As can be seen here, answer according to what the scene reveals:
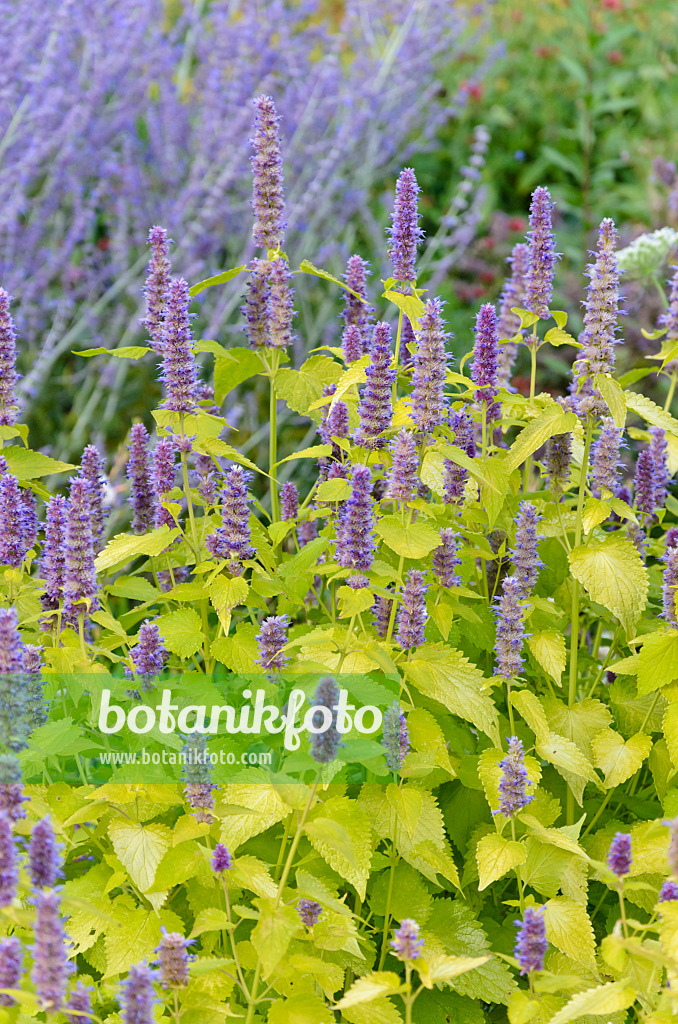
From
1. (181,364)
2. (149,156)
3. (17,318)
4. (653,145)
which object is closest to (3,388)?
(181,364)

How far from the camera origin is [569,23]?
27.9 ft

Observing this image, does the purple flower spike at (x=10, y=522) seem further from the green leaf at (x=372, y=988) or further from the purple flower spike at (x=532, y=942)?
the purple flower spike at (x=532, y=942)

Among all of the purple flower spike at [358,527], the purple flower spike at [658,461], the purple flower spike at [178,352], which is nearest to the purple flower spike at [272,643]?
the purple flower spike at [358,527]

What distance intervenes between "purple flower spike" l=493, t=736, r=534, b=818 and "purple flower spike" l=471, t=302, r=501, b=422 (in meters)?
0.78

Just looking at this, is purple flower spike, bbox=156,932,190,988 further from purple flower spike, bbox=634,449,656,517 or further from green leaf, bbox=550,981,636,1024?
purple flower spike, bbox=634,449,656,517

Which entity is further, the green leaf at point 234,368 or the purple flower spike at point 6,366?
the green leaf at point 234,368

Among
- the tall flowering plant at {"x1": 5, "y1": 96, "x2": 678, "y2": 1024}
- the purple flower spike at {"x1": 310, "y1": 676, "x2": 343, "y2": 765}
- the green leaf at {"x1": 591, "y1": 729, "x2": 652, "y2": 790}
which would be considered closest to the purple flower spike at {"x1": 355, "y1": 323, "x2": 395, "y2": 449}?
the tall flowering plant at {"x1": 5, "y1": 96, "x2": 678, "y2": 1024}

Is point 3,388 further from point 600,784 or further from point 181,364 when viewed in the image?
point 600,784

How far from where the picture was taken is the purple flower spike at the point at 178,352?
2.06m

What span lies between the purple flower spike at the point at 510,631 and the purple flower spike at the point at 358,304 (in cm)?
64

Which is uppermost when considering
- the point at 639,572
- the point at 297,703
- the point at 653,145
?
the point at 653,145

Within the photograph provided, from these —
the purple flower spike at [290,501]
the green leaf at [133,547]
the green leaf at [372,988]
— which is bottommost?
the green leaf at [372,988]

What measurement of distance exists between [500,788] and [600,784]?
230mm

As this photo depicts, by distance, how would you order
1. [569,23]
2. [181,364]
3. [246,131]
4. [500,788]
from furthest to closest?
[569,23] → [246,131] → [181,364] → [500,788]
